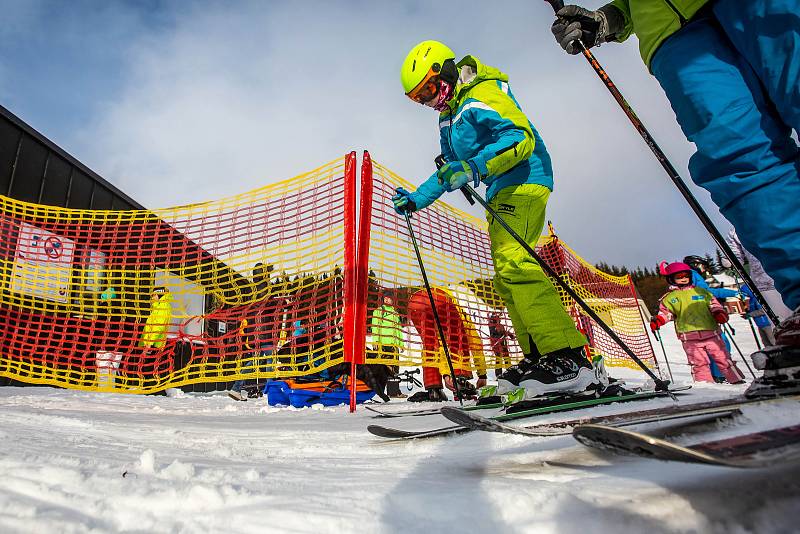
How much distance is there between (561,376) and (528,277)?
0.63 metres

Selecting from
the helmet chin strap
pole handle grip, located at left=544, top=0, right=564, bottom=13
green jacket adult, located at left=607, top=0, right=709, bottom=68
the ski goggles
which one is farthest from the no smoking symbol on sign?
green jacket adult, located at left=607, top=0, right=709, bottom=68

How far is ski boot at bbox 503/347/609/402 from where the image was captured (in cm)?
253

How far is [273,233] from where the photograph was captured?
4816mm

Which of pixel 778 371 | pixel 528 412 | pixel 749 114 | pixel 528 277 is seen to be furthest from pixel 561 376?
pixel 749 114

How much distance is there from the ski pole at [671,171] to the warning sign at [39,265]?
5.42m

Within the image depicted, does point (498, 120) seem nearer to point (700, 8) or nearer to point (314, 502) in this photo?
point (700, 8)

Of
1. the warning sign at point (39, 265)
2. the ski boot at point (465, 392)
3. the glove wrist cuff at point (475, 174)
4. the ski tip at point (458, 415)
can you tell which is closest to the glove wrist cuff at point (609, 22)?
the glove wrist cuff at point (475, 174)

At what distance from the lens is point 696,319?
625cm

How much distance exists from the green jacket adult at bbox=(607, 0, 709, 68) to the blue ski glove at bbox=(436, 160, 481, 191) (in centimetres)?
105

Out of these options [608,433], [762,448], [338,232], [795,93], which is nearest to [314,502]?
[608,433]

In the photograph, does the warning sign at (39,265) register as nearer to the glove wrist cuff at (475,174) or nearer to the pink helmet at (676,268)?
the glove wrist cuff at (475,174)

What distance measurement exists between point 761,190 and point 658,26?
761mm

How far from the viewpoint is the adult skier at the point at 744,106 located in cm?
136

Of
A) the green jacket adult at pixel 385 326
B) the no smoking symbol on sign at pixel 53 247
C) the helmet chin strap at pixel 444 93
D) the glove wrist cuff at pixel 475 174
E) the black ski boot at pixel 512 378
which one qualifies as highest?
the helmet chin strap at pixel 444 93
